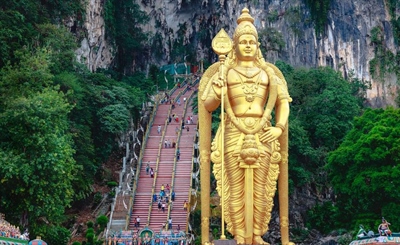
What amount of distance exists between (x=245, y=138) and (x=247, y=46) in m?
1.49

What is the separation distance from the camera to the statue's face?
480 inches

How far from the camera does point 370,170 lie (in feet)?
61.4

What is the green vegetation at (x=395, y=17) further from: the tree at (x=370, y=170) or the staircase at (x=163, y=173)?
the tree at (x=370, y=170)

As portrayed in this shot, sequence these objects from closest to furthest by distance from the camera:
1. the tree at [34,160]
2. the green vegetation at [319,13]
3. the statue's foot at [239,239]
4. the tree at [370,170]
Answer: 1. the statue's foot at [239,239]
2. the tree at [34,160]
3. the tree at [370,170]
4. the green vegetation at [319,13]

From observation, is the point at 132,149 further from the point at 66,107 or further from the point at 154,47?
the point at 154,47

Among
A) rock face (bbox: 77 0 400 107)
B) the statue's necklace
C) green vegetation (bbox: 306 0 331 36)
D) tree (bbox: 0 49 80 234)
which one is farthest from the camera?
green vegetation (bbox: 306 0 331 36)

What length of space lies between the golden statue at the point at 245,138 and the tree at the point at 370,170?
6.59m

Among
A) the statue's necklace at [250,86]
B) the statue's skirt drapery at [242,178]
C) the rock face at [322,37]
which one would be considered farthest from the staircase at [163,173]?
the statue's necklace at [250,86]

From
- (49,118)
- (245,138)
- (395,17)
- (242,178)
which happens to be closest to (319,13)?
(395,17)

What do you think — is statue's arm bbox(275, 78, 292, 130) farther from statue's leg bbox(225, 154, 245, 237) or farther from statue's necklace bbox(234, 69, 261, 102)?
statue's leg bbox(225, 154, 245, 237)

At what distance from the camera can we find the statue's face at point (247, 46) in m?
12.2

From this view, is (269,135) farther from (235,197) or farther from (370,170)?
(370,170)

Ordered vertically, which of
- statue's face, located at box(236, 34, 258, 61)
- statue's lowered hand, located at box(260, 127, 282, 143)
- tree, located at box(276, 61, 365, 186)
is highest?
tree, located at box(276, 61, 365, 186)

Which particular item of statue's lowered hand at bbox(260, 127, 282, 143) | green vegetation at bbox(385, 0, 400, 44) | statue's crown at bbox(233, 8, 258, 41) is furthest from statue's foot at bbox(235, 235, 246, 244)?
green vegetation at bbox(385, 0, 400, 44)
